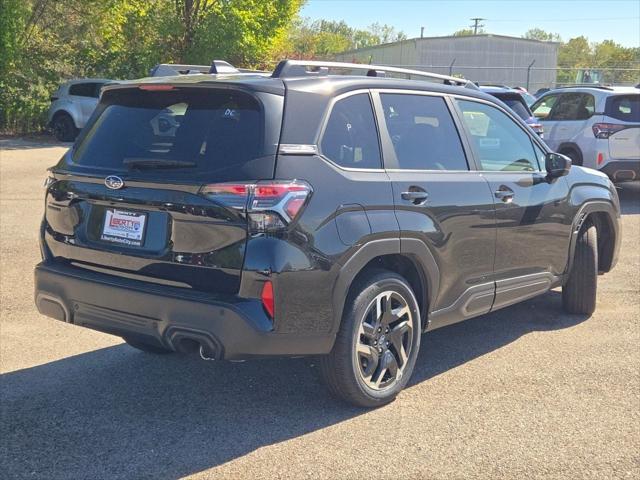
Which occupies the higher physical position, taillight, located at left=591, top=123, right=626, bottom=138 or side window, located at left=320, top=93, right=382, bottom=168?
side window, located at left=320, top=93, right=382, bottom=168

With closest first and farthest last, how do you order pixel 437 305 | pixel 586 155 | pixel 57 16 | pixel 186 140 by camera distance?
pixel 186 140 < pixel 437 305 < pixel 586 155 < pixel 57 16

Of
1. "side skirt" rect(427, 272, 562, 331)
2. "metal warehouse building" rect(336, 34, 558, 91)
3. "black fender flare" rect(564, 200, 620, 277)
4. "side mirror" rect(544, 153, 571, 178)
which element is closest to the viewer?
"side skirt" rect(427, 272, 562, 331)

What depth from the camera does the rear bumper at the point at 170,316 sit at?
3650 mm

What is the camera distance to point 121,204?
397 cm

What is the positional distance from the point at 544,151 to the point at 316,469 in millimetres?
3337

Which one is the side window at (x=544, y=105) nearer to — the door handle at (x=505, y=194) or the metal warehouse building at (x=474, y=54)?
the door handle at (x=505, y=194)

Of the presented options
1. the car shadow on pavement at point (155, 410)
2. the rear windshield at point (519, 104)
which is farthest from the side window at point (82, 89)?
the car shadow on pavement at point (155, 410)

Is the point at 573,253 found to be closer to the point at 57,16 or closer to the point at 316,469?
the point at 316,469

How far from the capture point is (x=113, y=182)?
4.01 metres

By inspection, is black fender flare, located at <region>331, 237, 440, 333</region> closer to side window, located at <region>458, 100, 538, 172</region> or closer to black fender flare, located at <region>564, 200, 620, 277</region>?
side window, located at <region>458, 100, 538, 172</region>

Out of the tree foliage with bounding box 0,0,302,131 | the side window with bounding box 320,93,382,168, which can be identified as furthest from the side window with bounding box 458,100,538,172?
the tree foliage with bounding box 0,0,302,131

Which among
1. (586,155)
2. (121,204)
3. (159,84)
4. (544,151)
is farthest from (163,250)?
(586,155)

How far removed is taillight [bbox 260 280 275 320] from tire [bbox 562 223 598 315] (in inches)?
132

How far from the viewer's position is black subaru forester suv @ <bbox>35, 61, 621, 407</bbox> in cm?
369
